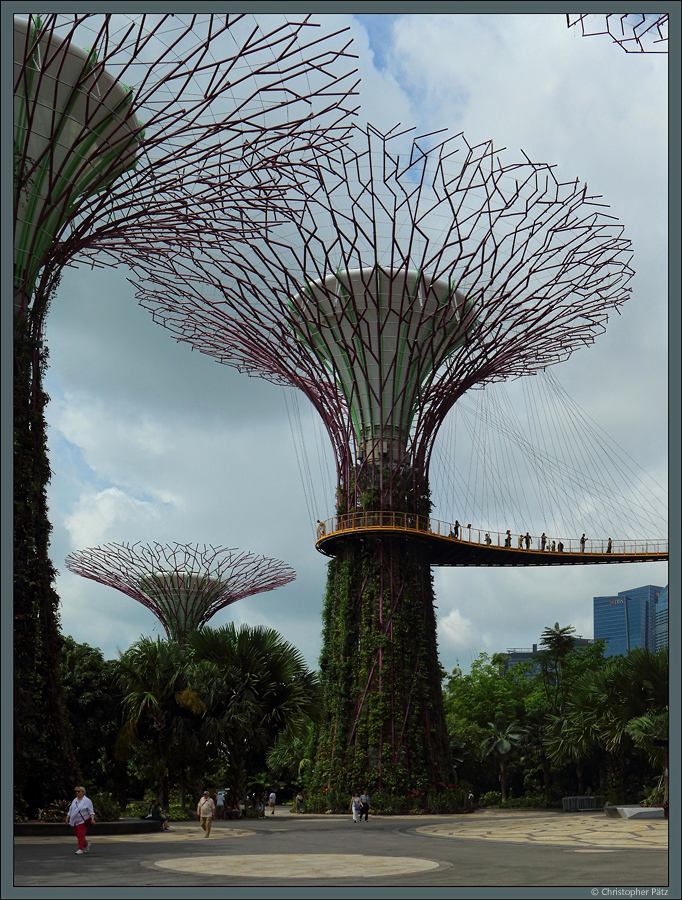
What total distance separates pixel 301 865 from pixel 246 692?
46.9 ft

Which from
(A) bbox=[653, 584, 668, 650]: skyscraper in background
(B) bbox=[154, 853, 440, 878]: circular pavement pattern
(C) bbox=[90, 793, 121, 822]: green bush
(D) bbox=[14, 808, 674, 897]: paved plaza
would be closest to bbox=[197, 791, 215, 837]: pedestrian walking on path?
(D) bbox=[14, 808, 674, 897]: paved plaza

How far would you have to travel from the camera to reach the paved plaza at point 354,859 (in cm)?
1147

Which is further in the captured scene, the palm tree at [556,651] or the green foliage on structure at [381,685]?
the palm tree at [556,651]

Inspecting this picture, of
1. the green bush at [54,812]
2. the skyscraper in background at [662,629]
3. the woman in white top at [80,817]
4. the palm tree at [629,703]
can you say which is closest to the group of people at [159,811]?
the woman in white top at [80,817]

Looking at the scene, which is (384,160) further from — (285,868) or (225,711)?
(285,868)

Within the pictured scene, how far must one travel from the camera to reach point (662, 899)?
920 cm

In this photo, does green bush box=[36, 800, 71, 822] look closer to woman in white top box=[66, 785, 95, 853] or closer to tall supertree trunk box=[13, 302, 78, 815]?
tall supertree trunk box=[13, 302, 78, 815]

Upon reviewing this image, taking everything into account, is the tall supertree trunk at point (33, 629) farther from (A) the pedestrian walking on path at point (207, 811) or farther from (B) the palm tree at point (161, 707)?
(B) the palm tree at point (161, 707)

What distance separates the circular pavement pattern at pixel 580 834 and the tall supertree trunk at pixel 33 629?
27.9 ft

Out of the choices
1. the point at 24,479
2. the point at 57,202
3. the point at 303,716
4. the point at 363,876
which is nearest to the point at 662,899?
the point at 363,876

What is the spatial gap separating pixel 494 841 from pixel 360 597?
18.7 metres

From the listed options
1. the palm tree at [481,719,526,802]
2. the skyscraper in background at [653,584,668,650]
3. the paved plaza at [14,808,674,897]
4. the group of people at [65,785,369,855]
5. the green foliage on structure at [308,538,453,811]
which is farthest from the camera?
the skyscraper in background at [653,584,668,650]

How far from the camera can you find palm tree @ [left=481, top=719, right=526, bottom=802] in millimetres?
49969

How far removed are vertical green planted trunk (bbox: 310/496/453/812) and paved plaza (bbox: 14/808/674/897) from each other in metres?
12.0
